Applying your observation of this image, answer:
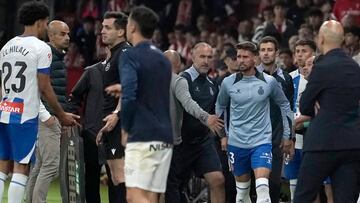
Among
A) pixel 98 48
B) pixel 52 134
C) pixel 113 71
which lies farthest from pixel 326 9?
pixel 113 71

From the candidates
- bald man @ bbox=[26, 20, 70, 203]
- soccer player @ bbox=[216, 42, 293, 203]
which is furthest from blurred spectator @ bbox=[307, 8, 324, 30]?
bald man @ bbox=[26, 20, 70, 203]

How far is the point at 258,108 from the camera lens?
14.7m

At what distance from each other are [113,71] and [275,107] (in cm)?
290

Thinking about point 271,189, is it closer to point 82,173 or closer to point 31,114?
point 82,173

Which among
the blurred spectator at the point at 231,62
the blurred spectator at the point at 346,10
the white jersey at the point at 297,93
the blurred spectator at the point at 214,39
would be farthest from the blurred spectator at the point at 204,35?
the white jersey at the point at 297,93

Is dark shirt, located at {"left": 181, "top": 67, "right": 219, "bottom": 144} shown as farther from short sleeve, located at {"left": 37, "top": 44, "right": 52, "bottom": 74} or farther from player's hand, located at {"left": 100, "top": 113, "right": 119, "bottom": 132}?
short sleeve, located at {"left": 37, "top": 44, "right": 52, "bottom": 74}

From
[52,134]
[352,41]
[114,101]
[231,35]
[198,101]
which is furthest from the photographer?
[231,35]

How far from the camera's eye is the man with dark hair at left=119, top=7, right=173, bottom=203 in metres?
11.2

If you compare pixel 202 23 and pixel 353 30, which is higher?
pixel 353 30

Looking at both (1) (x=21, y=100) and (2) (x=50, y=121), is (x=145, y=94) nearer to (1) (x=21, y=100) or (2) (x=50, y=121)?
(1) (x=21, y=100)

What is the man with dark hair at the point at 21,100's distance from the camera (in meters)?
13.1

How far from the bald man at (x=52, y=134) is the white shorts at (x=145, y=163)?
325cm

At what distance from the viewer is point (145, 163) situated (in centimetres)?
1129

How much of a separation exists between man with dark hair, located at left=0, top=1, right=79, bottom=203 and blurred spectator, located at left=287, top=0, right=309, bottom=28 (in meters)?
9.41
